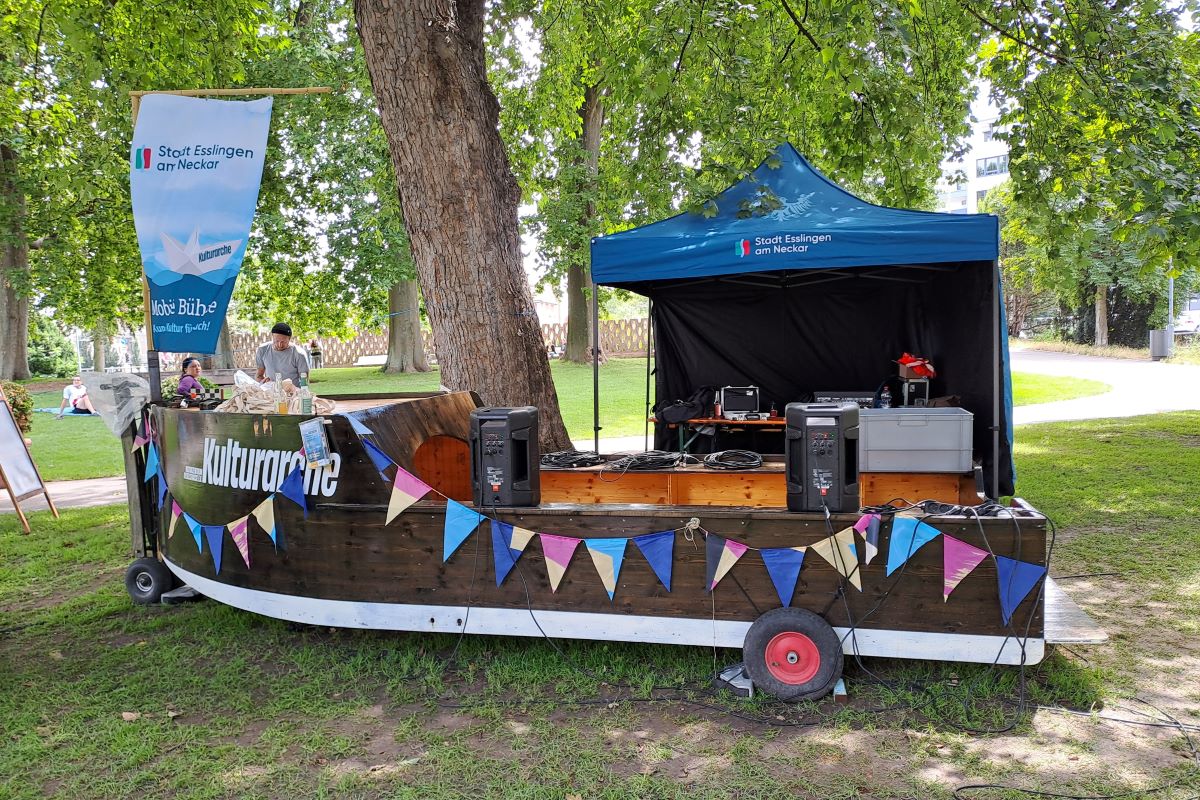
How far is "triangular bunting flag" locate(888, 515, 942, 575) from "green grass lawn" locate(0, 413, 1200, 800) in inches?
25.6

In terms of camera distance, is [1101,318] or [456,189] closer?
[456,189]

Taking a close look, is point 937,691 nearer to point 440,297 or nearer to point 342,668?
point 342,668

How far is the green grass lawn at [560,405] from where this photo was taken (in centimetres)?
1308

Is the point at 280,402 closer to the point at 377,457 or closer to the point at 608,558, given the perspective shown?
the point at 377,457

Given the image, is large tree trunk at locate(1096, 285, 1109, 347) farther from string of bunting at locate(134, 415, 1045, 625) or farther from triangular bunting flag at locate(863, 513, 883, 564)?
triangular bunting flag at locate(863, 513, 883, 564)

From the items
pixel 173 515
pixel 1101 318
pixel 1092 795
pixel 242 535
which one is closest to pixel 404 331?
pixel 173 515

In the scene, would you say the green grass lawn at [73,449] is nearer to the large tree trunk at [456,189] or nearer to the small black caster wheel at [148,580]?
the small black caster wheel at [148,580]

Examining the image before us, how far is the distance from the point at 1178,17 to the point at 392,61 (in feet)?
23.0

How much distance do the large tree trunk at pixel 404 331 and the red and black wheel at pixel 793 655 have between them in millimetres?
23387

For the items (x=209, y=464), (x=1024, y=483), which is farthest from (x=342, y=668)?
(x=1024, y=483)

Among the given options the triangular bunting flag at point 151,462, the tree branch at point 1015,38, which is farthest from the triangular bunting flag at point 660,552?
the tree branch at point 1015,38

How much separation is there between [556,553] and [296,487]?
1517mm

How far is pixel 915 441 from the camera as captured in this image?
19.1ft

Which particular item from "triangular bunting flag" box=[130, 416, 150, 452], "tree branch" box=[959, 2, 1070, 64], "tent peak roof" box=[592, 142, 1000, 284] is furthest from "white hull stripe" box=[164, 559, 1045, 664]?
"tree branch" box=[959, 2, 1070, 64]
